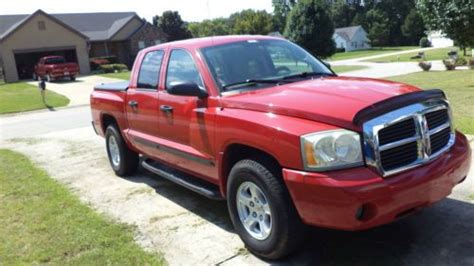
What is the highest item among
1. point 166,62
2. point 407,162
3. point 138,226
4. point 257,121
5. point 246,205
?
point 166,62

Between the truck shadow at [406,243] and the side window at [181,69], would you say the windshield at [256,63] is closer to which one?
the side window at [181,69]

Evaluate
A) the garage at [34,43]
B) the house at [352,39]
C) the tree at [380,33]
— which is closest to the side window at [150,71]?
the garage at [34,43]

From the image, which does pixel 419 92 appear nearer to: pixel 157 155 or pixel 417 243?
pixel 417 243

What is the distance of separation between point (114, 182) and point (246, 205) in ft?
11.3

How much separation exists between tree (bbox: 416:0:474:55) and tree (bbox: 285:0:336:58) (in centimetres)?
2125

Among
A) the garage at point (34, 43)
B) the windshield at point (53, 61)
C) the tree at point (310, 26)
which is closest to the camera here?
the tree at point (310, 26)

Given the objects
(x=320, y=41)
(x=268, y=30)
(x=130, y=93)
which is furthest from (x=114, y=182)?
(x=268, y=30)

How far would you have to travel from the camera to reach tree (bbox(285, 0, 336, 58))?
1455 inches

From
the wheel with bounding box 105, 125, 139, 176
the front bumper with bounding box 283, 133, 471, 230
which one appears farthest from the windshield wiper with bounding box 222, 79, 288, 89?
the wheel with bounding box 105, 125, 139, 176

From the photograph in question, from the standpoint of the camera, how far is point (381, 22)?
97.9 meters

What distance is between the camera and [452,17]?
14.6m

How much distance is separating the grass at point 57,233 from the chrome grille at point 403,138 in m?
2.16

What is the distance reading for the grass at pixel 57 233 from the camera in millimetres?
4578

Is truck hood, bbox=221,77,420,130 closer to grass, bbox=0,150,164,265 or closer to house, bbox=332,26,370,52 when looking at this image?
grass, bbox=0,150,164,265
